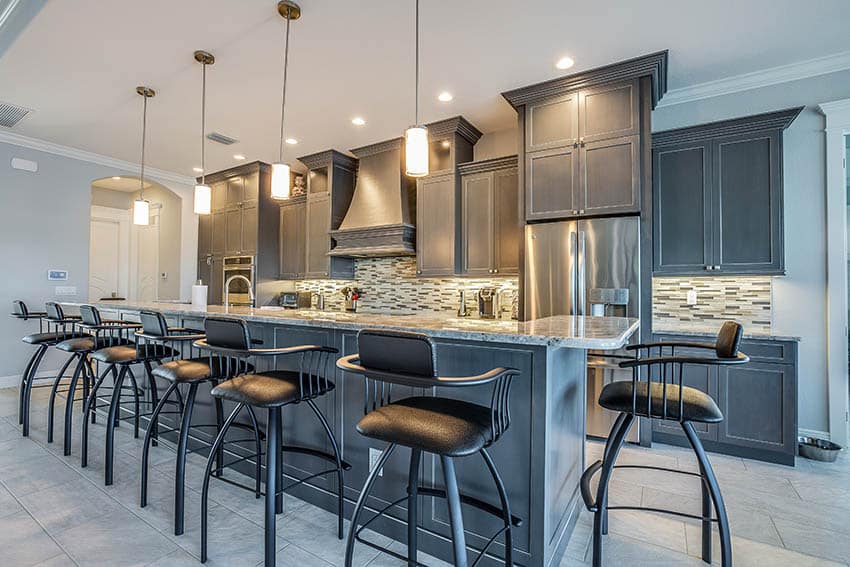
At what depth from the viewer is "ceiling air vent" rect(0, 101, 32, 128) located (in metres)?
4.02

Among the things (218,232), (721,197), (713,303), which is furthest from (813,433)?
(218,232)

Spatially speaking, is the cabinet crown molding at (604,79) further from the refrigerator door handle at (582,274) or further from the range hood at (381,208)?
the range hood at (381,208)

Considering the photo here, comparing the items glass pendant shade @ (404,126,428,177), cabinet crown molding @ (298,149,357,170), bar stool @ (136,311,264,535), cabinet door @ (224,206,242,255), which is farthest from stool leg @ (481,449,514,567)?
cabinet door @ (224,206,242,255)

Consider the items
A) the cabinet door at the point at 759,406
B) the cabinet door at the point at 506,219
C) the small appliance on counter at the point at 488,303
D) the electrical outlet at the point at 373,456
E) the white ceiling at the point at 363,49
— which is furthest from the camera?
the small appliance on counter at the point at 488,303

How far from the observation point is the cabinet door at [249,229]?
5.69m

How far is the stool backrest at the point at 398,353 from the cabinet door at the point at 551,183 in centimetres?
253

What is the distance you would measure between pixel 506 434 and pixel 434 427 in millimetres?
487

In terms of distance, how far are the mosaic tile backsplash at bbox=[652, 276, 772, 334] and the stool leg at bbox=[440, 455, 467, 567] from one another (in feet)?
8.46

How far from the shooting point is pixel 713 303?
342 cm

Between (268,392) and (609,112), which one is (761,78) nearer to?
(609,112)

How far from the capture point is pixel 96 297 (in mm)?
7215

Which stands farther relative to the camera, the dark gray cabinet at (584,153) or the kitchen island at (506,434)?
the dark gray cabinet at (584,153)

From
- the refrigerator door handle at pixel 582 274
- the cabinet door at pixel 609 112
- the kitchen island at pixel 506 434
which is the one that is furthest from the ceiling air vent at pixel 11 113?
the refrigerator door handle at pixel 582 274

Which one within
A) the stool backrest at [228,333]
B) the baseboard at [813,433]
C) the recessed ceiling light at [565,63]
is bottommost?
the baseboard at [813,433]
